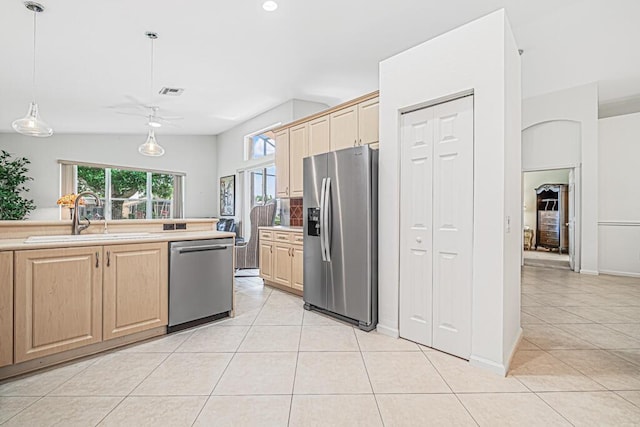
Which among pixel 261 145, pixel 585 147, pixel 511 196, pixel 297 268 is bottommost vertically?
pixel 297 268

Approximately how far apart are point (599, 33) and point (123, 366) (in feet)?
20.7

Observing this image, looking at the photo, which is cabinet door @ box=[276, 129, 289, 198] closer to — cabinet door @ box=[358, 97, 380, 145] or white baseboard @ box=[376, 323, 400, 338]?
cabinet door @ box=[358, 97, 380, 145]

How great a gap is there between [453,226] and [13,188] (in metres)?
8.10

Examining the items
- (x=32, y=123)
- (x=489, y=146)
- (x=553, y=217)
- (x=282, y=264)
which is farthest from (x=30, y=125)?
(x=553, y=217)

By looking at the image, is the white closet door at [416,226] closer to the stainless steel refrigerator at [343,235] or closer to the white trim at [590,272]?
the stainless steel refrigerator at [343,235]

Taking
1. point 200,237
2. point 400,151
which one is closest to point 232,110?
point 200,237

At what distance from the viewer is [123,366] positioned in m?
2.30

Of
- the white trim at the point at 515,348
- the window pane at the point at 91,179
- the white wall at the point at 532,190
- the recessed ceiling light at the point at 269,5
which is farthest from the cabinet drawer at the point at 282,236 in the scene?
the white wall at the point at 532,190

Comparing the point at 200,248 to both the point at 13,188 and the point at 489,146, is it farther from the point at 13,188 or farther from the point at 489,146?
the point at 13,188

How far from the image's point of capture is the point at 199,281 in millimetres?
3018

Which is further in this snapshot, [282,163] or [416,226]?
[282,163]

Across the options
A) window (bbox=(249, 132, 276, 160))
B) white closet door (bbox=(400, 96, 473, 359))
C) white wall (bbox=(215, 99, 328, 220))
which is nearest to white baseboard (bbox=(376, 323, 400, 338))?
white closet door (bbox=(400, 96, 473, 359))

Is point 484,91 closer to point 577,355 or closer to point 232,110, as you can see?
point 577,355

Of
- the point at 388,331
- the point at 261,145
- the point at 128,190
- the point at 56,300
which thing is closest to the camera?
the point at 56,300
